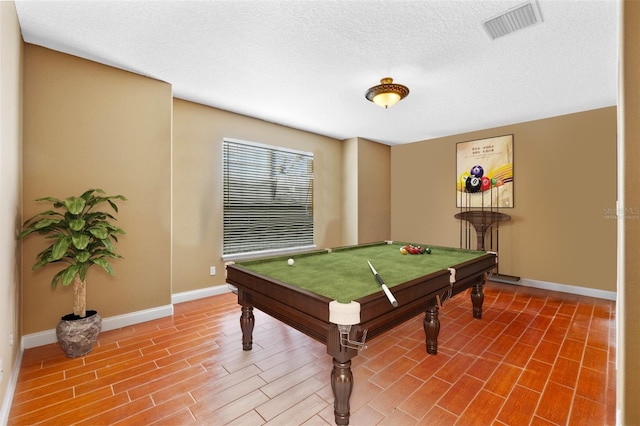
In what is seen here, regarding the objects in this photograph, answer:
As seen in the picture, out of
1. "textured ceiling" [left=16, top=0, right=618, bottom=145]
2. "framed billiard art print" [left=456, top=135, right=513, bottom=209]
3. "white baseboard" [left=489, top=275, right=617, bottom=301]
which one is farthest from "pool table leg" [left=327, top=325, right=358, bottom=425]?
"framed billiard art print" [left=456, top=135, right=513, bottom=209]

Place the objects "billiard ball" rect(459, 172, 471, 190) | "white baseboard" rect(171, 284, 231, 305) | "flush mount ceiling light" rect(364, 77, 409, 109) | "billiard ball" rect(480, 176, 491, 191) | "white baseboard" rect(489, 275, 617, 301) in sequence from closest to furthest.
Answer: "flush mount ceiling light" rect(364, 77, 409, 109) → "white baseboard" rect(171, 284, 231, 305) → "white baseboard" rect(489, 275, 617, 301) → "billiard ball" rect(480, 176, 491, 191) → "billiard ball" rect(459, 172, 471, 190)

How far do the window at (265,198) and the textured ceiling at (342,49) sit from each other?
875 mm

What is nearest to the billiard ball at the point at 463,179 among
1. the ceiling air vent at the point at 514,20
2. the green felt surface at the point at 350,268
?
the green felt surface at the point at 350,268

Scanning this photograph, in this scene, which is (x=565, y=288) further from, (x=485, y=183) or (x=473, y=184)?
(x=473, y=184)

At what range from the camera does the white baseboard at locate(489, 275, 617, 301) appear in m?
3.95

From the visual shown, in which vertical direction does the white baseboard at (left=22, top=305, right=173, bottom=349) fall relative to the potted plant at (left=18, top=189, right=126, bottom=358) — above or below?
below

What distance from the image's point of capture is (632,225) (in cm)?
106

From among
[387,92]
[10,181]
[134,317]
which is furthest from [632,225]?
[134,317]

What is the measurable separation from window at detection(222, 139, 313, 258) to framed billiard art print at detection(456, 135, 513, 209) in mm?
2885

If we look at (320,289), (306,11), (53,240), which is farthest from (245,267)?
(306,11)

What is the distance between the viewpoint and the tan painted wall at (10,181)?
1739 mm

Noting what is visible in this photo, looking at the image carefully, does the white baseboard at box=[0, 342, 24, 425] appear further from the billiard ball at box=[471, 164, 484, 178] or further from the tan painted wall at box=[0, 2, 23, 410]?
the billiard ball at box=[471, 164, 484, 178]

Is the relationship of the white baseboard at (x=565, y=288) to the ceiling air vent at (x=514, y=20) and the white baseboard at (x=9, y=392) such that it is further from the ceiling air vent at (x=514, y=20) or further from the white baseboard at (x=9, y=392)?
the white baseboard at (x=9, y=392)

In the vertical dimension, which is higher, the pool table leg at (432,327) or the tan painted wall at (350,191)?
the tan painted wall at (350,191)
